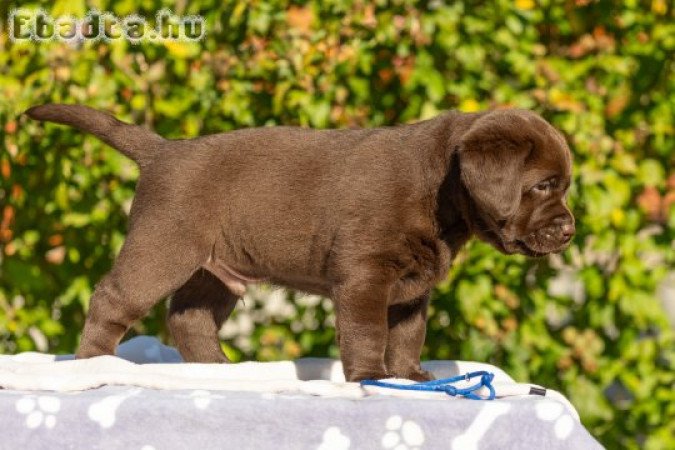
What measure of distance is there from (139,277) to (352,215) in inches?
26.2

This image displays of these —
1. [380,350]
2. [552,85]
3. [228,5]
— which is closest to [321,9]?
[228,5]

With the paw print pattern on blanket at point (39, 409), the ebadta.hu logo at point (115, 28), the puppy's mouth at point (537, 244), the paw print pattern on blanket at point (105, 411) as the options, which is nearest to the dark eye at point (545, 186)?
the puppy's mouth at point (537, 244)

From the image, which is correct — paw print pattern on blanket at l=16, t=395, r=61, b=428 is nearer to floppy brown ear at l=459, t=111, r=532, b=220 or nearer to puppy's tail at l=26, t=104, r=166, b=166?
puppy's tail at l=26, t=104, r=166, b=166

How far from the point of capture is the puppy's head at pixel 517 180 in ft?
10.1

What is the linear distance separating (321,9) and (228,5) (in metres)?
0.42

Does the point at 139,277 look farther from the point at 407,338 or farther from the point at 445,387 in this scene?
the point at 445,387

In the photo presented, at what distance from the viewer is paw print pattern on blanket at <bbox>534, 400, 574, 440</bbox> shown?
8.52 ft

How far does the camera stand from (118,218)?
16.2 feet

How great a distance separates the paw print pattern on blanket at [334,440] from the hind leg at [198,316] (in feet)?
3.93

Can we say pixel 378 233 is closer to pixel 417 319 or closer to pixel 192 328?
pixel 417 319

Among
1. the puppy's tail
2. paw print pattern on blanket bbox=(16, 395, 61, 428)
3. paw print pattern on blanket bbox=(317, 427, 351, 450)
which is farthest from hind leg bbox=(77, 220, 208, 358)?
paw print pattern on blanket bbox=(317, 427, 351, 450)

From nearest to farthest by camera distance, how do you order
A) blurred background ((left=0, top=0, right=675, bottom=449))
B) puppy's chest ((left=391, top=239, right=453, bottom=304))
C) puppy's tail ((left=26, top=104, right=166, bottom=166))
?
puppy's chest ((left=391, top=239, right=453, bottom=304)) → puppy's tail ((left=26, top=104, right=166, bottom=166)) → blurred background ((left=0, top=0, right=675, bottom=449))

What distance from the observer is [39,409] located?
2.72m

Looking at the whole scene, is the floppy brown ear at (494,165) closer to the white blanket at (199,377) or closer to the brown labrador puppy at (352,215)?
the brown labrador puppy at (352,215)
